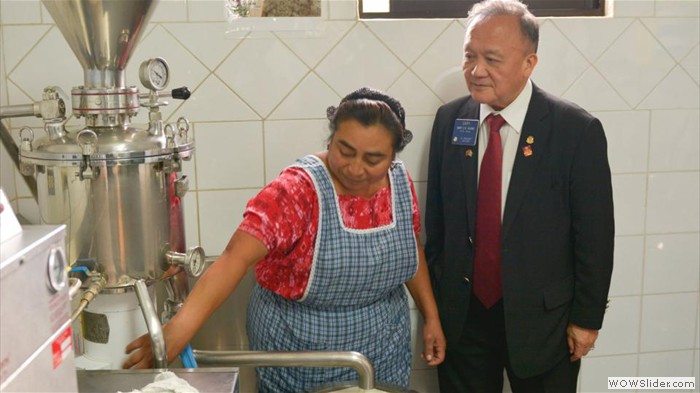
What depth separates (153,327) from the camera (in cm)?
122

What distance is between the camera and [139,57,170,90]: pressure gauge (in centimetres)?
136

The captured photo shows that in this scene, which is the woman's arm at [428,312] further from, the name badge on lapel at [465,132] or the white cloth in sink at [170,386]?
the white cloth in sink at [170,386]

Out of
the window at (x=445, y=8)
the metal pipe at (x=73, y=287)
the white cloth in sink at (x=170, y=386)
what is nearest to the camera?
the metal pipe at (x=73, y=287)

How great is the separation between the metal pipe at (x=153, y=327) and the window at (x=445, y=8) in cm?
120

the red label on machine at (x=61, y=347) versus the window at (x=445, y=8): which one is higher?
the window at (x=445, y=8)

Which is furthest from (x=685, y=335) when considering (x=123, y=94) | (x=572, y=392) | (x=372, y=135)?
(x=123, y=94)

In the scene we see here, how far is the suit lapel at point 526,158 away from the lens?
186 cm

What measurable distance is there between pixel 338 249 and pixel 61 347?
919mm

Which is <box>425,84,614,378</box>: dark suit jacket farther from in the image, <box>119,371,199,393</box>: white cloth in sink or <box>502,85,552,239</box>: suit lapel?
<box>119,371,199,393</box>: white cloth in sink

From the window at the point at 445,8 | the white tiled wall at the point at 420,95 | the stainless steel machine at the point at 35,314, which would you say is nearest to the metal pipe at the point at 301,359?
the stainless steel machine at the point at 35,314

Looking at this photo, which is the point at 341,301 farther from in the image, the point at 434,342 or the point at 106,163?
the point at 106,163

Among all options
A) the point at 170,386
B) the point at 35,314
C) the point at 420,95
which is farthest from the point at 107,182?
the point at 420,95

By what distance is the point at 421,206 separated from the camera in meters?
2.22

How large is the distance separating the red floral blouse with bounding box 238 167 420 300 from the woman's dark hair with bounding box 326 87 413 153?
0.50 ft
